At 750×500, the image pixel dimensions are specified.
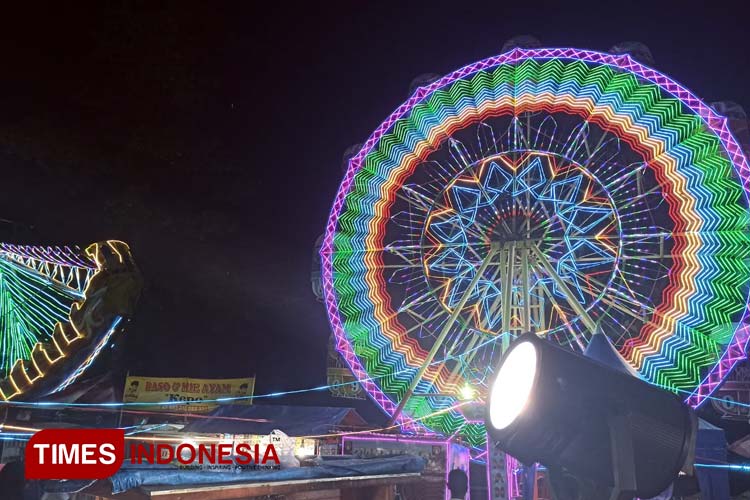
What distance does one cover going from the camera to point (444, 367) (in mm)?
11969

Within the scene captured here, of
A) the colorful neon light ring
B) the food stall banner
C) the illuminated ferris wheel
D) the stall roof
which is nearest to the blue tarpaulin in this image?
the illuminated ferris wheel

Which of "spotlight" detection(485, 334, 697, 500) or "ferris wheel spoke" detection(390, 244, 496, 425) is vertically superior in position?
"ferris wheel spoke" detection(390, 244, 496, 425)

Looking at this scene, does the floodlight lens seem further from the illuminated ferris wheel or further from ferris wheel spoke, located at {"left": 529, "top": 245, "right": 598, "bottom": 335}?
ferris wheel spoke, located at {"left": 529, "top": 245, "right": 598, "bottom": 335}

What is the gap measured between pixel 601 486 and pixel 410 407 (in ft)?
31.5

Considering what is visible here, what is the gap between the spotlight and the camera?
2.25 metres

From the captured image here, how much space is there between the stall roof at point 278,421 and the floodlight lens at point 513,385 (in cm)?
1223

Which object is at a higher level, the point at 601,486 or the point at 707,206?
the point at 707,206

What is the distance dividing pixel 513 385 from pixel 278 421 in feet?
46.8

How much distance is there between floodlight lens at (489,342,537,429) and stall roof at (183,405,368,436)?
12225 mm

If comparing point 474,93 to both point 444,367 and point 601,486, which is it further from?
point 601,486

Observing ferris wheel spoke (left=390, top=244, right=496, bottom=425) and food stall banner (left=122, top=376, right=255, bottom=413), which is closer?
ferris wheel spoke (left=390, top=244, right=496, bottom=425)

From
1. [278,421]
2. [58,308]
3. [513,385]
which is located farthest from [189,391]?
[513,385]

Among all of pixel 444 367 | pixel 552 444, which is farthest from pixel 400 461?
pixel 444 367

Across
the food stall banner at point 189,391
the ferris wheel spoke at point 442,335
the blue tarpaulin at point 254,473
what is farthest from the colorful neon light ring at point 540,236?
the food stall banner at point 189,391
